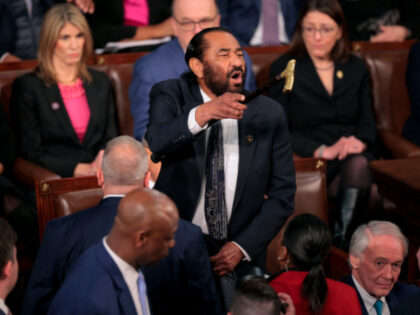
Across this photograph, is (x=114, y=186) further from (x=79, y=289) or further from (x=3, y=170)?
(x=3, y=170)

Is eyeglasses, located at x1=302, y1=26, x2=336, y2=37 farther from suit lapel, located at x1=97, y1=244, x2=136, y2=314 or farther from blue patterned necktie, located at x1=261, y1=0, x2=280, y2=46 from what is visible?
suit lapel, located at x1=97, y1=244, x2=136, y2=314

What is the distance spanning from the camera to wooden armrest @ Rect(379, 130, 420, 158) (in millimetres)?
3820

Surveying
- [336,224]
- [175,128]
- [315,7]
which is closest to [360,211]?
[336,224]

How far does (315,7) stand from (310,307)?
2061mm

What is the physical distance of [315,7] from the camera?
3701 millimetres

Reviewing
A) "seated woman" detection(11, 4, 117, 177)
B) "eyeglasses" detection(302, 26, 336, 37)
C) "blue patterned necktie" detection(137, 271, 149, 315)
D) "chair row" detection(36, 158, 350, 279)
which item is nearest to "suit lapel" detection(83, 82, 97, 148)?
"seated woman" detection(11, 4, 117, 177)

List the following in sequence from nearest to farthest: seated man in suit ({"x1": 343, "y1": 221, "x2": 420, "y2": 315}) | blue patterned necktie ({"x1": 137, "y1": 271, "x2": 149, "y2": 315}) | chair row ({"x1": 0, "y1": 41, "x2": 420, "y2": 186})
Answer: blue patterned necktie ({"x1": 137, "y1": 271, "x2": 149, "y2": 315}) → seated man in suit ({"x1": 343, "y1": 221, "x2": 420, "y2": 315}) → chair row ({"x1": 0, "y1": 41, "x2": 420, "y2": 186})

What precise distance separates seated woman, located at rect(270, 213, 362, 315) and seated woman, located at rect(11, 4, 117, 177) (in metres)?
1.62

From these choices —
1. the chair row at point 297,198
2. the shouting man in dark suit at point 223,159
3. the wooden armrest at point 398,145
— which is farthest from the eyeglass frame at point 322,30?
the shouting man in dark suit at point 223,159

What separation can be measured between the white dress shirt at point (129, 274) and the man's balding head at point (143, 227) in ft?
0.05

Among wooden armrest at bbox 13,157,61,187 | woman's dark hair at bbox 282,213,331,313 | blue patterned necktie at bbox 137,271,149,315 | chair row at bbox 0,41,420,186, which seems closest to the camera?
blue patterned necktie at bbox 137,271,149,315

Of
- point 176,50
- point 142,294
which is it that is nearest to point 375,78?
point 176,50

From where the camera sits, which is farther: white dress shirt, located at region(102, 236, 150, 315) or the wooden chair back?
the wooden chair back

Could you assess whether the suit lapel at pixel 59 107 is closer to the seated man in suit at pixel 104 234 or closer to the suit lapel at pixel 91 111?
the suit lapel at pixel 91 111
